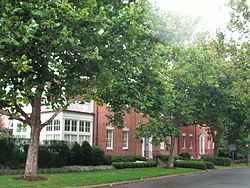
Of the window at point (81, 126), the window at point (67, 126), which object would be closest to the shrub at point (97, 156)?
the window at point (67, 126)

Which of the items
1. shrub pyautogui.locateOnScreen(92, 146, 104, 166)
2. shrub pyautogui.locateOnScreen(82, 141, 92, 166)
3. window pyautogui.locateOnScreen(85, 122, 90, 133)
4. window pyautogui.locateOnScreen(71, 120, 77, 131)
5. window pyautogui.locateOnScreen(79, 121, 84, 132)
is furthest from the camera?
window pyautogui.locateOnScreen(85, 122, 90, 133)

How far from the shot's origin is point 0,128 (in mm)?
25906

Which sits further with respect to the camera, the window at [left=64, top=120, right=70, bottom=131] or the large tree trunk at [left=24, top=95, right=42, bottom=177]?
the window at [left=64, top=120, right=70, bottom=131]

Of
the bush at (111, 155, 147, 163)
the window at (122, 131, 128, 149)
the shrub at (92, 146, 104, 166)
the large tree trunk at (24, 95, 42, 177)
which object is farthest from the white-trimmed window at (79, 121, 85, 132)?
the large tree trunk at (24, 95, 42, 177)

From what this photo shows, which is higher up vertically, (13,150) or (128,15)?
(128,15)

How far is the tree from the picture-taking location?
32.5ft

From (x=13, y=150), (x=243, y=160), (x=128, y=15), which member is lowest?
(x=243, y=160)

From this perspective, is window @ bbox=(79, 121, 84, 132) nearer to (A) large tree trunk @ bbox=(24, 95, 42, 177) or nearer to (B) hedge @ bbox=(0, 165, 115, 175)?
(B) hedge @ bbox=(0, 165, 115, 175)

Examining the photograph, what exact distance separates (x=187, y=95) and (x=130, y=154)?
1057 centimetres

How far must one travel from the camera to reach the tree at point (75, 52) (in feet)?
32.5

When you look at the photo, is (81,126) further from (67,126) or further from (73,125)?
(67,126)

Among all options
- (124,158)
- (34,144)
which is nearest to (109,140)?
(124,158)

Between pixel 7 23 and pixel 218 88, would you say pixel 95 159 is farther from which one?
pixel 7 23

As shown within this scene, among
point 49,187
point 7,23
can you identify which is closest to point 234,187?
point 49,187
